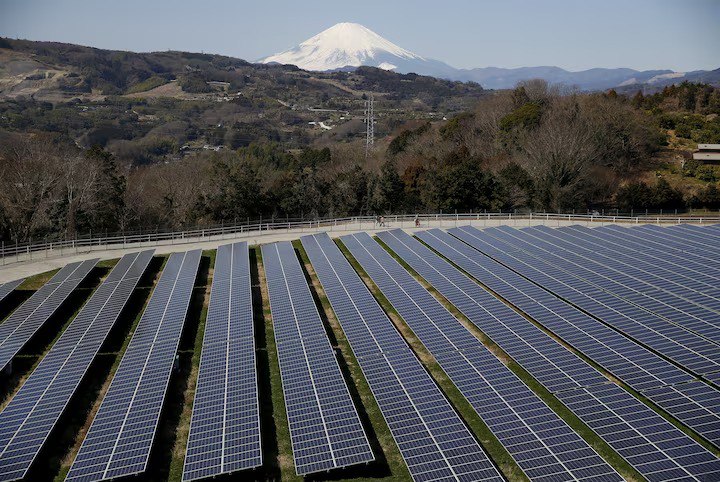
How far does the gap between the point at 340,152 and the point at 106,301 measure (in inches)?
2593

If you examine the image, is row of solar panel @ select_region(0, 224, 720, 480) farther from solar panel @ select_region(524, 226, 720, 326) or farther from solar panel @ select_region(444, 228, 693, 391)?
solar panel @ select_region(524, 226, 720, 326)

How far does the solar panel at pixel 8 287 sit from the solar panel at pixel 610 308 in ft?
97.4

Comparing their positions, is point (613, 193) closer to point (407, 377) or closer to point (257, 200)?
point (257, 200)

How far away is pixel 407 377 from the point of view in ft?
69.5

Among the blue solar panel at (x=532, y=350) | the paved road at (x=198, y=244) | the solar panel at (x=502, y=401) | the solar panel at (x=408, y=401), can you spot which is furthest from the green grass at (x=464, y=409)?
the paved road at (x=198, y=244)

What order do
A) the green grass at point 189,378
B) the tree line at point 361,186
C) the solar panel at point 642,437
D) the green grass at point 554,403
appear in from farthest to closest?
1. the tree line at point 361,186
2. the green grass at point 189,378
3. the green grass at point 554,403
4. the solar panel at point 642,437

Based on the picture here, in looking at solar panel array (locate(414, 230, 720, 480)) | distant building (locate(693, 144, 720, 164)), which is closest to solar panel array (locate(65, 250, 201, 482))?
solar panel array (locate(414, 230, 720, 480))

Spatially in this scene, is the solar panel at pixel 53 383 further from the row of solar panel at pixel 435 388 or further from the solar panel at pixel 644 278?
the solar panel at pixel 644 278

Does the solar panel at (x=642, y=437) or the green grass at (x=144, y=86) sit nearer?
the solar panel at (x=642, y=437)

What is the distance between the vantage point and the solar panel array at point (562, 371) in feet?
51.8

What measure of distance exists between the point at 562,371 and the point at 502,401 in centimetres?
357

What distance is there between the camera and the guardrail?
43656 millimetres

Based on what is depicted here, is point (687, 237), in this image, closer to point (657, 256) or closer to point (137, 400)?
point (657, 256)

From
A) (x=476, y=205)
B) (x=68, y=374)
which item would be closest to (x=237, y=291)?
(x=68, y=374)
